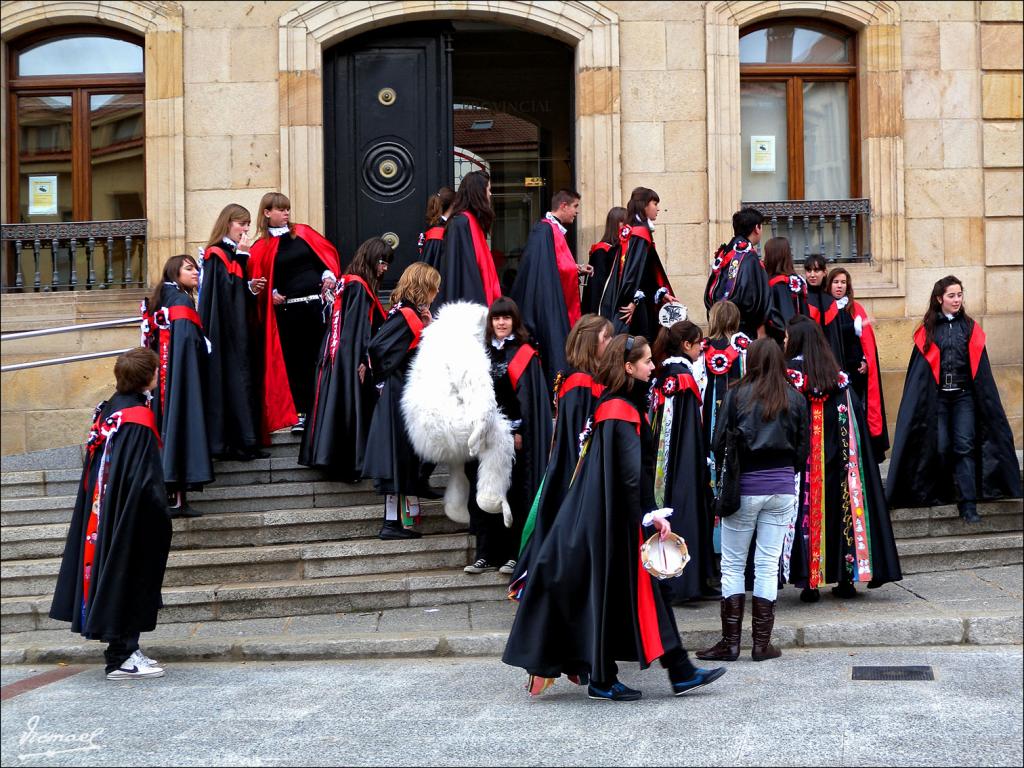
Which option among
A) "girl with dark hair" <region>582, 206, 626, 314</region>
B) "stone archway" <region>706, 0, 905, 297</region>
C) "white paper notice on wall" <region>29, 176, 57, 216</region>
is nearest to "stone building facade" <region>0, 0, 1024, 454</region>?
"stone archway" <region>706, 0, 905, 297</region>

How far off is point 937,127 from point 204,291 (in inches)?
286

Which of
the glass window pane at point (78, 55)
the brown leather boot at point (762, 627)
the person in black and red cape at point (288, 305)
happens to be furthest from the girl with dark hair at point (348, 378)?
the glass window pane at point (78, 55)

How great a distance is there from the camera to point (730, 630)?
788 cm

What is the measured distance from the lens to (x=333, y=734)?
21.9 feet

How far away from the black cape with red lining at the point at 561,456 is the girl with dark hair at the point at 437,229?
261 cm

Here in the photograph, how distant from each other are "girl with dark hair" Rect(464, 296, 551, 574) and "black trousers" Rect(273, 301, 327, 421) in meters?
2.43

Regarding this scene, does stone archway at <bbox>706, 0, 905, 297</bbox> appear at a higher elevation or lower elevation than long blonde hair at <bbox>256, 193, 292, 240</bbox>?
higher

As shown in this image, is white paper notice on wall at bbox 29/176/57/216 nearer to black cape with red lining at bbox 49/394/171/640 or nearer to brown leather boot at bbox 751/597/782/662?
black cape with red lining at bbox 49/394/171/640

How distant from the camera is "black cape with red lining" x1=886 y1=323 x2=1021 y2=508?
1035cm

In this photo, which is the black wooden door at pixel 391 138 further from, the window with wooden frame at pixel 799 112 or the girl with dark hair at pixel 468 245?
the girl with dark hair at pixel 468 245

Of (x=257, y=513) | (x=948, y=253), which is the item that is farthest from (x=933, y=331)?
(x=257, y=513)

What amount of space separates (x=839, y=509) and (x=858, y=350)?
1920 mm

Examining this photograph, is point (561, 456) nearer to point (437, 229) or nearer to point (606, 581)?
point (606, 581)

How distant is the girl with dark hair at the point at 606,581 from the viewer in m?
7.00
